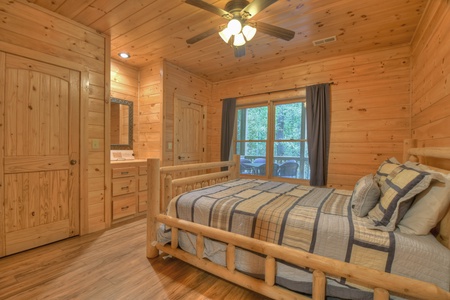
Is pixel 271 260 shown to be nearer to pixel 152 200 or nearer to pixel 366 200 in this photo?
pixel 366 200

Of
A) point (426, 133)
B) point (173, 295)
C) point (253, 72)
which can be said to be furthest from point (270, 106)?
point (173, 295)

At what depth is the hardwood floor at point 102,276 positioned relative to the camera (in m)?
1.55

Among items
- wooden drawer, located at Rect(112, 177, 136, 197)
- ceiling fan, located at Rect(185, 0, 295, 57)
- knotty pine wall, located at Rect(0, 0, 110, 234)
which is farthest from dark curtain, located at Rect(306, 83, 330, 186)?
knotty pine wall, located at Rect(0, 0, 110, 234)

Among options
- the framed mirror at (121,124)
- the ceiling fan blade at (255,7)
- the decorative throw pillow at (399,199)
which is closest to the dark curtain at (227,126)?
the framed mirror at (121,124)

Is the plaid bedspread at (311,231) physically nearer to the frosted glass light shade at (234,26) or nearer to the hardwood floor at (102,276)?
the hardwood floor at (102,276)

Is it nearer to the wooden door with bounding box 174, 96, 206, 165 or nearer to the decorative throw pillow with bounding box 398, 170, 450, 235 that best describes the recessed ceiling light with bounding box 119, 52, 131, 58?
the wooden door with bounding box 174, 96, 206, 165

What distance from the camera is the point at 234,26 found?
1.78 metres

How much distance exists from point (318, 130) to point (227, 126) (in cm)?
175

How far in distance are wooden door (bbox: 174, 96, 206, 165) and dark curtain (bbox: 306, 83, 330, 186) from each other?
2.09 m

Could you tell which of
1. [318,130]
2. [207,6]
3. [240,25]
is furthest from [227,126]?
[207,6]

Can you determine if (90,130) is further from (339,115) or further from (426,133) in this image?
(426,133)

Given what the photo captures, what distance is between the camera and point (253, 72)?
13.0 ft

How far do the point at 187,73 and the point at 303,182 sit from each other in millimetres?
2912

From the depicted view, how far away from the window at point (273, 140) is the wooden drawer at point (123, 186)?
2.13 meters
